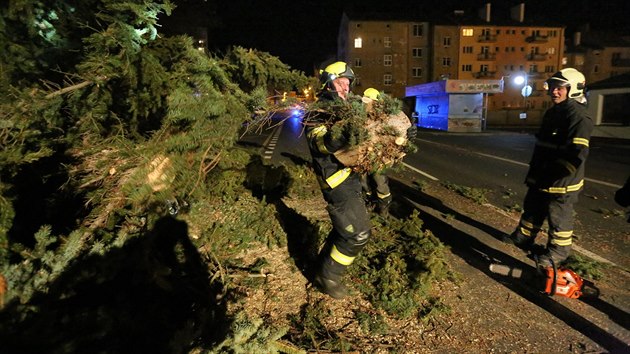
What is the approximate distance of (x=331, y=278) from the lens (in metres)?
3.19

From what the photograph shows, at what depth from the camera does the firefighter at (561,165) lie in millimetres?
3648

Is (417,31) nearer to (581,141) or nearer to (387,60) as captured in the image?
(387,60)

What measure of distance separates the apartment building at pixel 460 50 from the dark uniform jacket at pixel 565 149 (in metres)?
53.6

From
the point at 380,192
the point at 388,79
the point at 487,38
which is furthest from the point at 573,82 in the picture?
the point at 487,38

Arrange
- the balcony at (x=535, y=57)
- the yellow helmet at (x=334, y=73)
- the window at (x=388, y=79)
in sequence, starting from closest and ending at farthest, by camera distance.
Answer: the yellow helmet at (x=334, y=73) < the balcony at (x=535, y=57) < the window at (x=388, y=79)

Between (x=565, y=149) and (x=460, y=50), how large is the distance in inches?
2301

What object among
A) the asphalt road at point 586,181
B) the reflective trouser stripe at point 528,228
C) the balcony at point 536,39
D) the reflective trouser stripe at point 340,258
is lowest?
the asphalt road at point 586,181

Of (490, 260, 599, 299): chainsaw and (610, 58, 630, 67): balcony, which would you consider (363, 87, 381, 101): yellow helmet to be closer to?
(490, 260, 599, 299): chainsaw

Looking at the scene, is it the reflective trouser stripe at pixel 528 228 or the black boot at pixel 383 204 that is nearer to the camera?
the reflective trouser stripe at pixel 528 228

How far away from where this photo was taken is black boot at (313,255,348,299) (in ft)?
10.4

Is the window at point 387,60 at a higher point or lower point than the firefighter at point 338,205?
higher

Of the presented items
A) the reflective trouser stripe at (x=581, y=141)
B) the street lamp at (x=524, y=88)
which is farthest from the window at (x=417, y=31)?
the reflective trouser stripe at (x=581, y=141)

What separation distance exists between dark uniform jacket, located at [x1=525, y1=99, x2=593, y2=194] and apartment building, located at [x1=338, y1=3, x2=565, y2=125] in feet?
176

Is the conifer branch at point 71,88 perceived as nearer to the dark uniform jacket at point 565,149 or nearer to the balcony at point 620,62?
the dark uniform jacket at point 565,149
